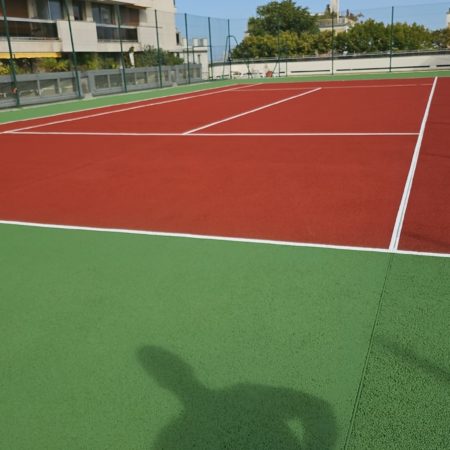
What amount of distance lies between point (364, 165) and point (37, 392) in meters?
6.37

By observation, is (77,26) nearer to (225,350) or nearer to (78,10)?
(78,10)

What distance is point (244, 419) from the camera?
2.62 metres

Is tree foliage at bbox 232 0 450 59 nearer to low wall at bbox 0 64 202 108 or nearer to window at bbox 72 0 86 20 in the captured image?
window at bbox 72 0 86 20

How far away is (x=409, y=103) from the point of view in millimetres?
16156

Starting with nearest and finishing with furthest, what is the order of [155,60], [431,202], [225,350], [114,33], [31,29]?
[225,350]
[431,202]
[155,60]
[31,29]
[114,33]

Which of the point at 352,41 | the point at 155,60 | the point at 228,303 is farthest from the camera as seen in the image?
the point at 352,41

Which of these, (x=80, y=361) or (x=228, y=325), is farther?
(x=228, y=325)

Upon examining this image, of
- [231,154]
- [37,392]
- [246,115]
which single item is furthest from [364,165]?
[246,115]

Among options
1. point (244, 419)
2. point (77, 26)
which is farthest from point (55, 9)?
point (244, 419)

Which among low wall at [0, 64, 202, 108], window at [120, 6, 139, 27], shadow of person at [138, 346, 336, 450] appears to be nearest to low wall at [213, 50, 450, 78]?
low wall at [0, 64, 202, 108]

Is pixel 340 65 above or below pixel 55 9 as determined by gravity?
below

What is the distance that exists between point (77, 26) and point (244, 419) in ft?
137

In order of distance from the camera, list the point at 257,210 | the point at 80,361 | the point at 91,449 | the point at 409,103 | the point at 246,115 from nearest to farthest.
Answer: the point at 91,449, the point at 80,361, the point at 257,210, the point at 246,115, the point at 409,103

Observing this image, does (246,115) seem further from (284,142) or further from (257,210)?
(257,210)
